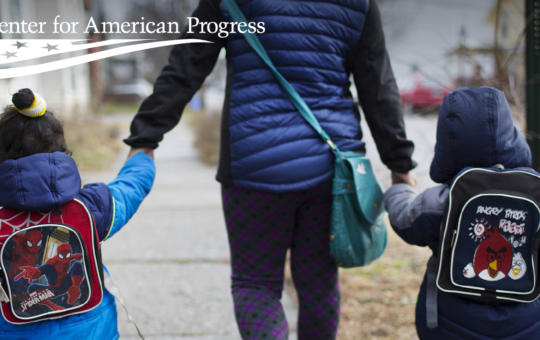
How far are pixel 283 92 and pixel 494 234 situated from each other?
871 millimetres

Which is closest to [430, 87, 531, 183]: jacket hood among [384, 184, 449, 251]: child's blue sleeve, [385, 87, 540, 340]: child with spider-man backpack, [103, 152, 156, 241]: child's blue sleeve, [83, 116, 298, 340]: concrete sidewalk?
[385, 87, 540, 340]: child with spider-man backpack

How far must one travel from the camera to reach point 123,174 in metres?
1.76

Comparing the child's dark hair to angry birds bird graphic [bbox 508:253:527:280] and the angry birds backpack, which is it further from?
angry birds bird graphic [bbox 508:253:527:280]

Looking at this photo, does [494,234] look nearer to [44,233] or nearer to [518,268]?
[518,268]

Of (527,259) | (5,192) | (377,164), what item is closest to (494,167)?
(527,259)

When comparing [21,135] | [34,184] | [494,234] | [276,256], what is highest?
[21,135]

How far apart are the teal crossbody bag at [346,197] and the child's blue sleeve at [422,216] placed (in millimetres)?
124

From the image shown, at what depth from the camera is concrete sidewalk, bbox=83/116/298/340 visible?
2781 millimetres

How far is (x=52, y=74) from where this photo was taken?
12117mm

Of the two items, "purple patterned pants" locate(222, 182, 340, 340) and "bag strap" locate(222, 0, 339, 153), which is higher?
"bag strap" locate(222, 0, 339, 153)

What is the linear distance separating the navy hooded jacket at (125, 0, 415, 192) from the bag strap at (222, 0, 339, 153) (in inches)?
0.8

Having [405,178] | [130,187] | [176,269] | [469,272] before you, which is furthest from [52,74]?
[469,272]

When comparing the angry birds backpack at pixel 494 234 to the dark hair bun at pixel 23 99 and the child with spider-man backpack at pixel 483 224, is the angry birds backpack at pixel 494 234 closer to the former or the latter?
the child with spider-man backpack at pixel 483 224

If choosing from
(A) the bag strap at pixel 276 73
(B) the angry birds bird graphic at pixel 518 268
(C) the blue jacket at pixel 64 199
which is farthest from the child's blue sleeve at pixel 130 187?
(B) the angry birds bird graphic at pixel 518 268
